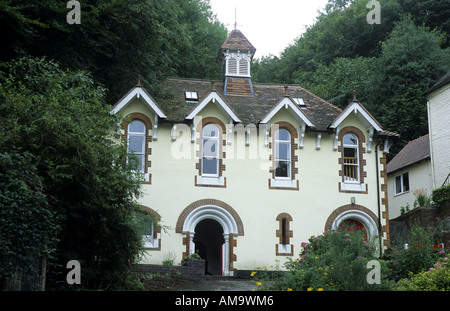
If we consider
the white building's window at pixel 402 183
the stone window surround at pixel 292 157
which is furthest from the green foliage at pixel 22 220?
the white building's window at pixel 402 183

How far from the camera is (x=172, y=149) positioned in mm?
24406

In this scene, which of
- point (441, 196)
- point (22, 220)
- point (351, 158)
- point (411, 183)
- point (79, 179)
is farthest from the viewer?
point (411, 183)

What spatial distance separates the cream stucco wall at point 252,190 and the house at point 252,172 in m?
0.04

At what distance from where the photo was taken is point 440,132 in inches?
1300

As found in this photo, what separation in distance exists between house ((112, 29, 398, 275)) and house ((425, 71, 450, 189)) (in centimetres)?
803

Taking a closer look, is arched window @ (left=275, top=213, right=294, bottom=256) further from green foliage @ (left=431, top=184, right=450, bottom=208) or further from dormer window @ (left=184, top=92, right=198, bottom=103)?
green foliage @ (left=431, top=184, right=450, bottom=208)

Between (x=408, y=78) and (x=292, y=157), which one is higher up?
(x=408, y=78)

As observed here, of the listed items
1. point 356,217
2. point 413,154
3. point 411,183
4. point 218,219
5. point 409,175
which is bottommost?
point 218,219

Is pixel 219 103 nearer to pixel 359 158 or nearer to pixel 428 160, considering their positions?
pixel 359 158

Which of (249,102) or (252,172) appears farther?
(249,102)

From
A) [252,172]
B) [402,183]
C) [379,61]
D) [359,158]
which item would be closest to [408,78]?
[379,61]

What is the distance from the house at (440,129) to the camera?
3241 centimetres

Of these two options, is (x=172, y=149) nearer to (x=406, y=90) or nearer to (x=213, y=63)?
(x=213, y=63)

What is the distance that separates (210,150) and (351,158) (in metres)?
6.05
